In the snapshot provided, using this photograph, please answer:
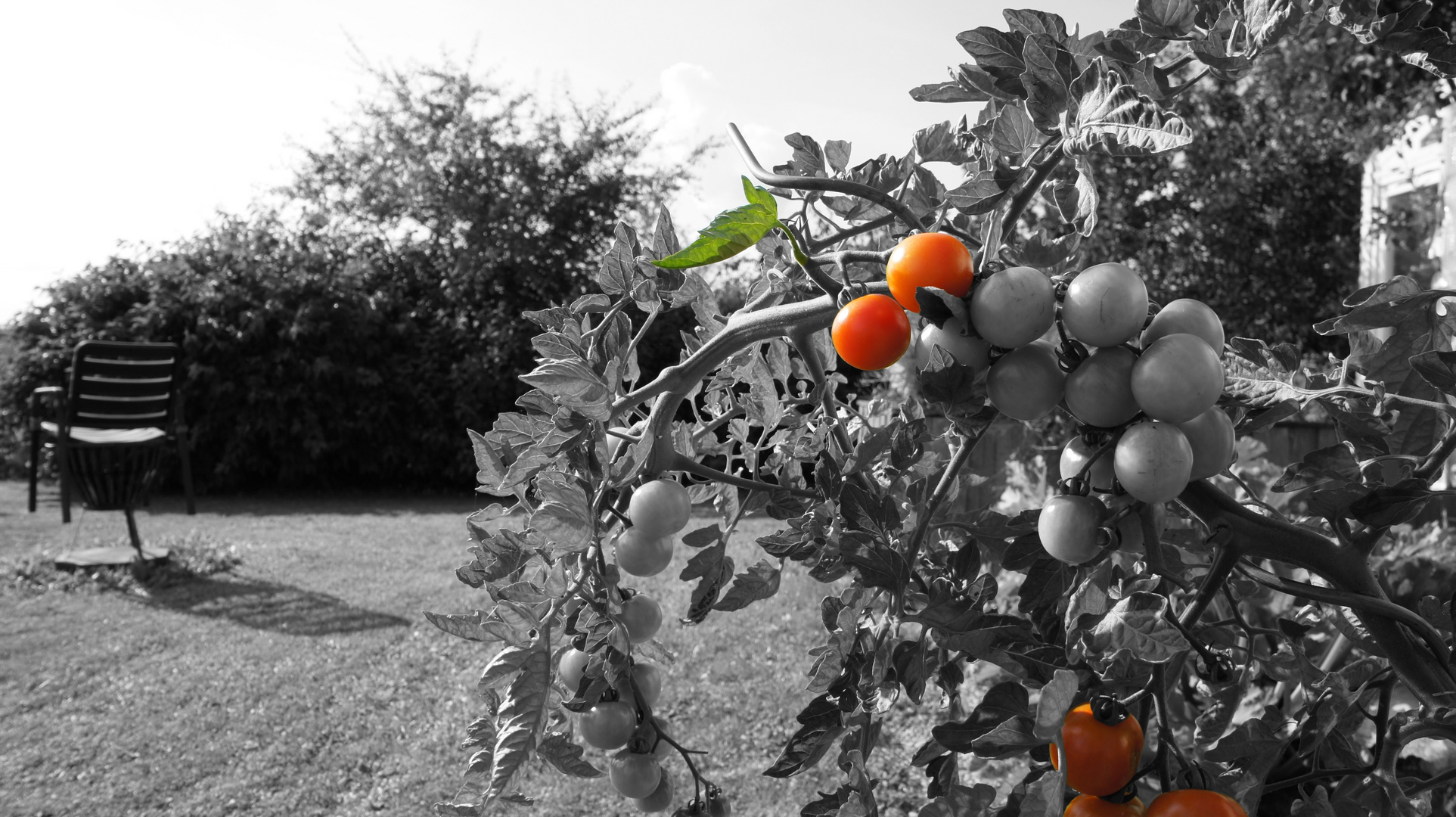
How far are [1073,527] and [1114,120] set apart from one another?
24 cm

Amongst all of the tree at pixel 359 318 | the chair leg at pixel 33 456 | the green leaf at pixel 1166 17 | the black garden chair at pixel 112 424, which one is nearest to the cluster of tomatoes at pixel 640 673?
the green leaf at pixel 1166 17

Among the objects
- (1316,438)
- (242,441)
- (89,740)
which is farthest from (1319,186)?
(242,441)

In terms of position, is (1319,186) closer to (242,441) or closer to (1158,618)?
(1158,618)

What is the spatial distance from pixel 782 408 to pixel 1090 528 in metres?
0.42

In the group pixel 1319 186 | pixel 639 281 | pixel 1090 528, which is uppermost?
pixel 1319 186

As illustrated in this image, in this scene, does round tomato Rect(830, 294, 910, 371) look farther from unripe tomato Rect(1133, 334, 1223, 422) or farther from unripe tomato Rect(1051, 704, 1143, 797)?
unripe tomato Rect(1051, 704, 1143, 797)

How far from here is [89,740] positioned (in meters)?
2.81

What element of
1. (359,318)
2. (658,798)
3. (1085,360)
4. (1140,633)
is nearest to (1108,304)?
(1085,360)

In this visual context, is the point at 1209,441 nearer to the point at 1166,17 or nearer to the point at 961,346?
the point at 961,346

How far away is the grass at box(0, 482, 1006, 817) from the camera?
2.52 m

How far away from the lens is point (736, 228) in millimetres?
577

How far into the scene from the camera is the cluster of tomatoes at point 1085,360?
525 millimetres

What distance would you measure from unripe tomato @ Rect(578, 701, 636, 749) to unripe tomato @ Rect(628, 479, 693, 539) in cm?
16

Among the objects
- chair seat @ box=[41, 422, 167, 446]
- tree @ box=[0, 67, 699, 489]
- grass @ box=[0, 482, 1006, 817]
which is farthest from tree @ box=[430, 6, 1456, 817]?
tree @ box=[0, 67, 699, 489]
